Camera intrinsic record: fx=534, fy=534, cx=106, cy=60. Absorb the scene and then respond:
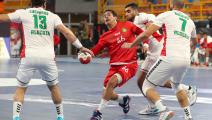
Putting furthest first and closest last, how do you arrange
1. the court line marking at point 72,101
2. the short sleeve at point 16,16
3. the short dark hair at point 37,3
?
1. the court line marking at point 72,101
2. the short dark hair at point 37,3
3. the short sleeve at point 16,16

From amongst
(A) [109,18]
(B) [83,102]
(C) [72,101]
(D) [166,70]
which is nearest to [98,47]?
(A) [109,18]

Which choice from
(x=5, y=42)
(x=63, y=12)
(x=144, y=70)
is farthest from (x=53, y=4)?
(x=144, y=70)

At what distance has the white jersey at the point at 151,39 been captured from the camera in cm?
970

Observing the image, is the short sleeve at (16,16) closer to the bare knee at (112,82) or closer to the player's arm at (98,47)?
the player's arm at (98,47)

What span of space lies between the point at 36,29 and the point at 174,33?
6.53 ft

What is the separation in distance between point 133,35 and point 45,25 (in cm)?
205

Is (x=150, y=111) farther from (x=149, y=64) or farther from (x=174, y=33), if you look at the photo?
(x=174, y=33)

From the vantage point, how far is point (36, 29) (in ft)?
24.8

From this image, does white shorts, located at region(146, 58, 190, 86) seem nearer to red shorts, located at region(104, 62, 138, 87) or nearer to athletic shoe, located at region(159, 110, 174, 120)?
athletic shoe, located at region(159, 110, 174, 120)

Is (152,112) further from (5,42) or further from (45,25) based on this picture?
(5,42)

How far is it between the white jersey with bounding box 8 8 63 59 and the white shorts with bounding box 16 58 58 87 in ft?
0.24

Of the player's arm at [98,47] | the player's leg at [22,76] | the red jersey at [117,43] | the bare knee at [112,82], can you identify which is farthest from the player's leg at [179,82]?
the player's leg at [22,76]

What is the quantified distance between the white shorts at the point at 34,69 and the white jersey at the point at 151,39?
2.55m

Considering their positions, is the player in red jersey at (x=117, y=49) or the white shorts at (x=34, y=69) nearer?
the white shorts at (x=34, y=69)
